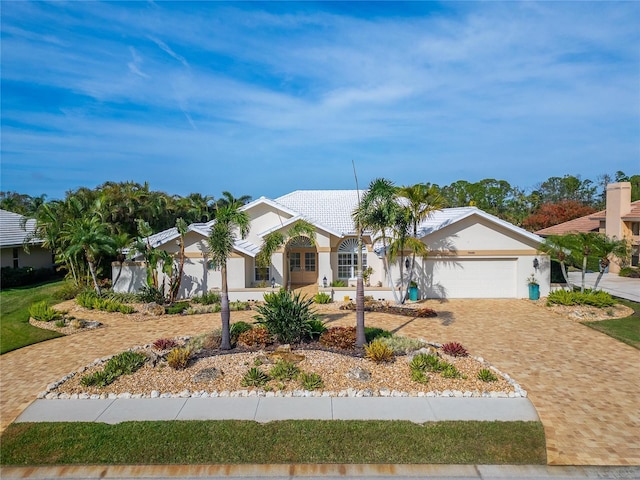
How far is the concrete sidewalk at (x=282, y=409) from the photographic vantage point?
27.2 feet

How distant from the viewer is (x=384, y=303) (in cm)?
2020

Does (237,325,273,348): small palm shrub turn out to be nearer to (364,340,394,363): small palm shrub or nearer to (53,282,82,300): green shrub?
(364,340,394,363): small palm shrub

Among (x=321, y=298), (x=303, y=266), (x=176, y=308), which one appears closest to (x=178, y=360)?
(x=176, y=308)

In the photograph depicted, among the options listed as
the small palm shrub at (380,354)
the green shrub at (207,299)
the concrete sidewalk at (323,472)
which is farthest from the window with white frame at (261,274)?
the concrete sidewalk at (323,472)

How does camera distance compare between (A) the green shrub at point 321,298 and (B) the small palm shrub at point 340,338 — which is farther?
(A) the green shrub at point 321,298

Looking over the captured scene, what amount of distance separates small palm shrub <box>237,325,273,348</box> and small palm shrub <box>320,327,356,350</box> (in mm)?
1630

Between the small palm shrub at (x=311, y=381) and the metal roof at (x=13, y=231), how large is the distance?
25.3 metres

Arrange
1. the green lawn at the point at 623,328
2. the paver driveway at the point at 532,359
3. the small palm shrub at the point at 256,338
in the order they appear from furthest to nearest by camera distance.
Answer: the green lawn at the point at 623,328, the small palm shrub at the point at 256,338, the paver driveway at the point at 532,359

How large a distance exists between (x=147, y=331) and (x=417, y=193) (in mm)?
12793

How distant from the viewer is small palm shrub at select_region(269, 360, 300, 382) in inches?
392

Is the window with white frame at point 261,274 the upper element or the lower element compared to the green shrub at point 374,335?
upper

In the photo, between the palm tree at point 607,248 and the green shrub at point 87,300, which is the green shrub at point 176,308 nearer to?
the green shrub at point 87,300

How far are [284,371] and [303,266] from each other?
14922mm

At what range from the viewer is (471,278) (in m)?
21.9
